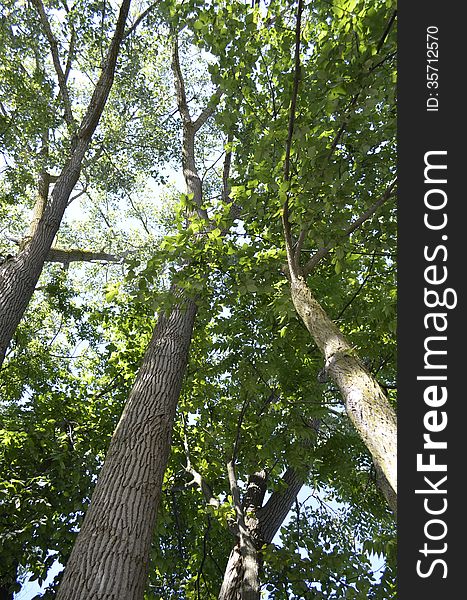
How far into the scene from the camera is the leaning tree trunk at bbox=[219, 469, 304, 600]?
4.70 metres

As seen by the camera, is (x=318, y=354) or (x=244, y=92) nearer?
(x=244, y=92)

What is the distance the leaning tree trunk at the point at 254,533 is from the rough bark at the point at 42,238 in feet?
12.2

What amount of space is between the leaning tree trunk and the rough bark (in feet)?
12.2

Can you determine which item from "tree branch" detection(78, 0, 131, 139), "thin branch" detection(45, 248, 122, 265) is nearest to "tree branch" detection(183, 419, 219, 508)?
"thin branch" detection(45, 248, 122, 265)

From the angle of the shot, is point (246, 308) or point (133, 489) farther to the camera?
point (246, 308)

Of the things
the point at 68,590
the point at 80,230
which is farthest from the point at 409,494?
the point at 80,230

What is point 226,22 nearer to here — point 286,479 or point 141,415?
point 141,415

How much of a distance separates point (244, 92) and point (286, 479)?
579 centimetres

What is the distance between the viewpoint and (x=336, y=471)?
21.9 feet

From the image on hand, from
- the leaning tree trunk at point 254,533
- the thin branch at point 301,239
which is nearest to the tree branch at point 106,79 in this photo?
the thin branch at point 301,239

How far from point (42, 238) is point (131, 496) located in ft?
16.6

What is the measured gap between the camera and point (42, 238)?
739 cm

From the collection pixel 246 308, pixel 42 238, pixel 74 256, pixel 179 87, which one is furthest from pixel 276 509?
pixel 179 87

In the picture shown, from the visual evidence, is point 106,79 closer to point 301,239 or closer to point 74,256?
point 74,256
